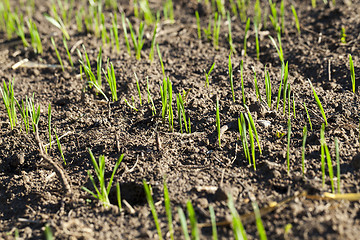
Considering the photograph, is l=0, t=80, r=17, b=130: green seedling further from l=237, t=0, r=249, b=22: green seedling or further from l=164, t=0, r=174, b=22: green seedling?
l=237, t=0, r=249, b=22: green seedling

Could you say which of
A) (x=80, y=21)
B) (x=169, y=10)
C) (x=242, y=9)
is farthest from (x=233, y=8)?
(x=80, y=21)

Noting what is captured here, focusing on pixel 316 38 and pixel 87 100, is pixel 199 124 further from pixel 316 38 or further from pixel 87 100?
pixel 316 38

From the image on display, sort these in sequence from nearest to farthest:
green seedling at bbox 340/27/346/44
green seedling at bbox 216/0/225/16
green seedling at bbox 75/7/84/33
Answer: green seedling at bbox 340/27/346/44
green seedling at bbox 75/7/84/33
green seedling at bbox 216/0/225/16

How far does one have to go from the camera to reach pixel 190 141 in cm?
Answer: 226

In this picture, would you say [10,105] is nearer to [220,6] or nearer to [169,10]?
[169,10]

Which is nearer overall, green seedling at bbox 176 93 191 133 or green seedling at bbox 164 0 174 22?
green seedling at bbox 176 93 191 133

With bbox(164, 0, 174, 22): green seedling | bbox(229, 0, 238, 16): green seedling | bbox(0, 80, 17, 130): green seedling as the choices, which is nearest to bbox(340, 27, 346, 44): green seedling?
bbox(229, 0, 238, 16): green seedling

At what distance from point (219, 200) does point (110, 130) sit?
88cm

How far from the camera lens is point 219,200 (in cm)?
183

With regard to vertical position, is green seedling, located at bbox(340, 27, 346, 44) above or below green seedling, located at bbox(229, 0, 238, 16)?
below

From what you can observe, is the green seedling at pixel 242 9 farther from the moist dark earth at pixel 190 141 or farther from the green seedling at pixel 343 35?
the green seedling at pixel 343 35

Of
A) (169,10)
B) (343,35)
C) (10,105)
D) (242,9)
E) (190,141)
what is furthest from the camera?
(169,10)

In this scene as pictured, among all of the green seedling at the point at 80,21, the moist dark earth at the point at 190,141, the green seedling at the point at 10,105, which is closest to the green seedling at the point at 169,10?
the moist dark earth at the point at 190,141

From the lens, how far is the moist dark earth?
69.9 inches
